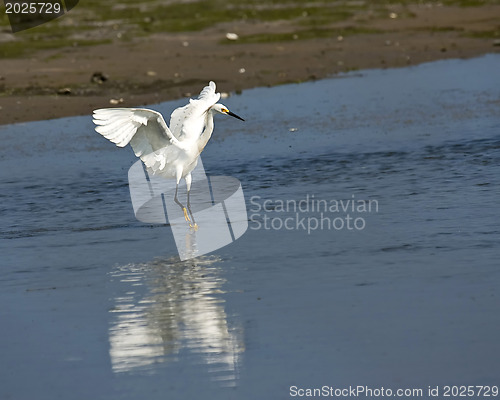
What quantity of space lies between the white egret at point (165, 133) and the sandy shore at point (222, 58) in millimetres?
6012

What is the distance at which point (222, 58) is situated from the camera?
21594 mm

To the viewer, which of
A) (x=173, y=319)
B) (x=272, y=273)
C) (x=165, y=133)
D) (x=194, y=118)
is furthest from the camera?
(x=194, y=118)

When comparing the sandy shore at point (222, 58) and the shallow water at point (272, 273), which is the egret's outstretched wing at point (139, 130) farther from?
the sandy shore at point (222, 58)

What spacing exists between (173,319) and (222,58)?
49.4ft

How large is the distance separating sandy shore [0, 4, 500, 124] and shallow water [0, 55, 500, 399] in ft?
10.1

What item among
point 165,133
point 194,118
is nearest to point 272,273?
point 165,133

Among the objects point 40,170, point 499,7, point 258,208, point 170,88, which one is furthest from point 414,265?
point 499,7

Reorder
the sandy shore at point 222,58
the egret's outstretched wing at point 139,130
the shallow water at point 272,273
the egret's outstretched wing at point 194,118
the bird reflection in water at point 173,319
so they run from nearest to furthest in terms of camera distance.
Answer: the shallow water at point 272,273, the bird reflection in water at point 173,319, the egret's outstretched wing at point 139,130, the egret's outstretched wing at point 194,118, the sandy shore at point 222,58

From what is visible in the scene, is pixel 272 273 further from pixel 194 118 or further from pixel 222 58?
pixel 222 58

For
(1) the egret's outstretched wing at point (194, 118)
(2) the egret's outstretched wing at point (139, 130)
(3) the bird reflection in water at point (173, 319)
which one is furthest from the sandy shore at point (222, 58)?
(3) the bird reflection in water at point (173, 319)

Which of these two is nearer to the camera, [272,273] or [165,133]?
[272,273]

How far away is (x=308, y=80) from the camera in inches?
776

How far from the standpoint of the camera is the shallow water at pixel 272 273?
5.98 metres

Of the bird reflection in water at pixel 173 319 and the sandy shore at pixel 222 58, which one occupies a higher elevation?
the sandy shore at pixel 222 58
